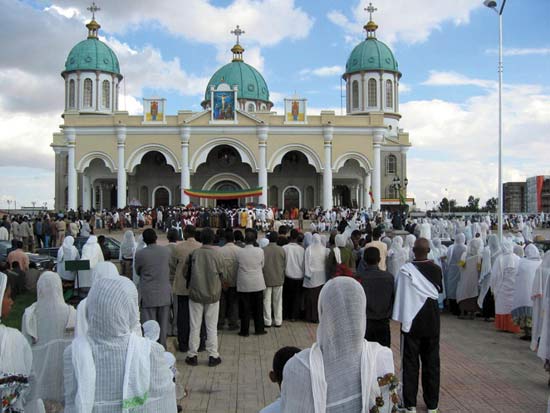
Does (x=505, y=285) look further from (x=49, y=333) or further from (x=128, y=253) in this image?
(x=49, y=333)

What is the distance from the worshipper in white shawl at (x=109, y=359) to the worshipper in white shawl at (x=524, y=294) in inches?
292

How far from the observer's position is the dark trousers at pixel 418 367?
5629 mm

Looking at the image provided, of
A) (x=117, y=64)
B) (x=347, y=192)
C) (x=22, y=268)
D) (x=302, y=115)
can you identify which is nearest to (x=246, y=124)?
(x=302, y=115)

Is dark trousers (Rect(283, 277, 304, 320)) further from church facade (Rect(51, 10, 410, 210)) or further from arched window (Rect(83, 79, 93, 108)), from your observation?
arched window (Rect(83, 79, 93, 108))

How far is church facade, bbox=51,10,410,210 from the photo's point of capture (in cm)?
3862

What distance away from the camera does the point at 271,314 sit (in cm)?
1027

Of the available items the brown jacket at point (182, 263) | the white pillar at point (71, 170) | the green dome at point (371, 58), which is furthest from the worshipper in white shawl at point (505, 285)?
the green dome at point (371, 58)

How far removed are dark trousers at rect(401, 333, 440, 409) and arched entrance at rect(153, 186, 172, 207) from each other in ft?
125

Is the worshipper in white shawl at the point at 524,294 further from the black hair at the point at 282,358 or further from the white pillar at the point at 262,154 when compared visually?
the white pillar at the point at 262,154

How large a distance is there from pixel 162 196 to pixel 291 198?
9747 millimetres

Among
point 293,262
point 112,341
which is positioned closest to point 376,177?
point 293,262

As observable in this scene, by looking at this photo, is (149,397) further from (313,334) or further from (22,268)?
(22,268)

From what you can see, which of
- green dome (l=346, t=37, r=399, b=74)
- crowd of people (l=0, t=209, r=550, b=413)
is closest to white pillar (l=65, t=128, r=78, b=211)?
green dome (l=346, t=37, r=399, b=74)

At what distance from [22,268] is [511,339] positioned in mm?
9289
